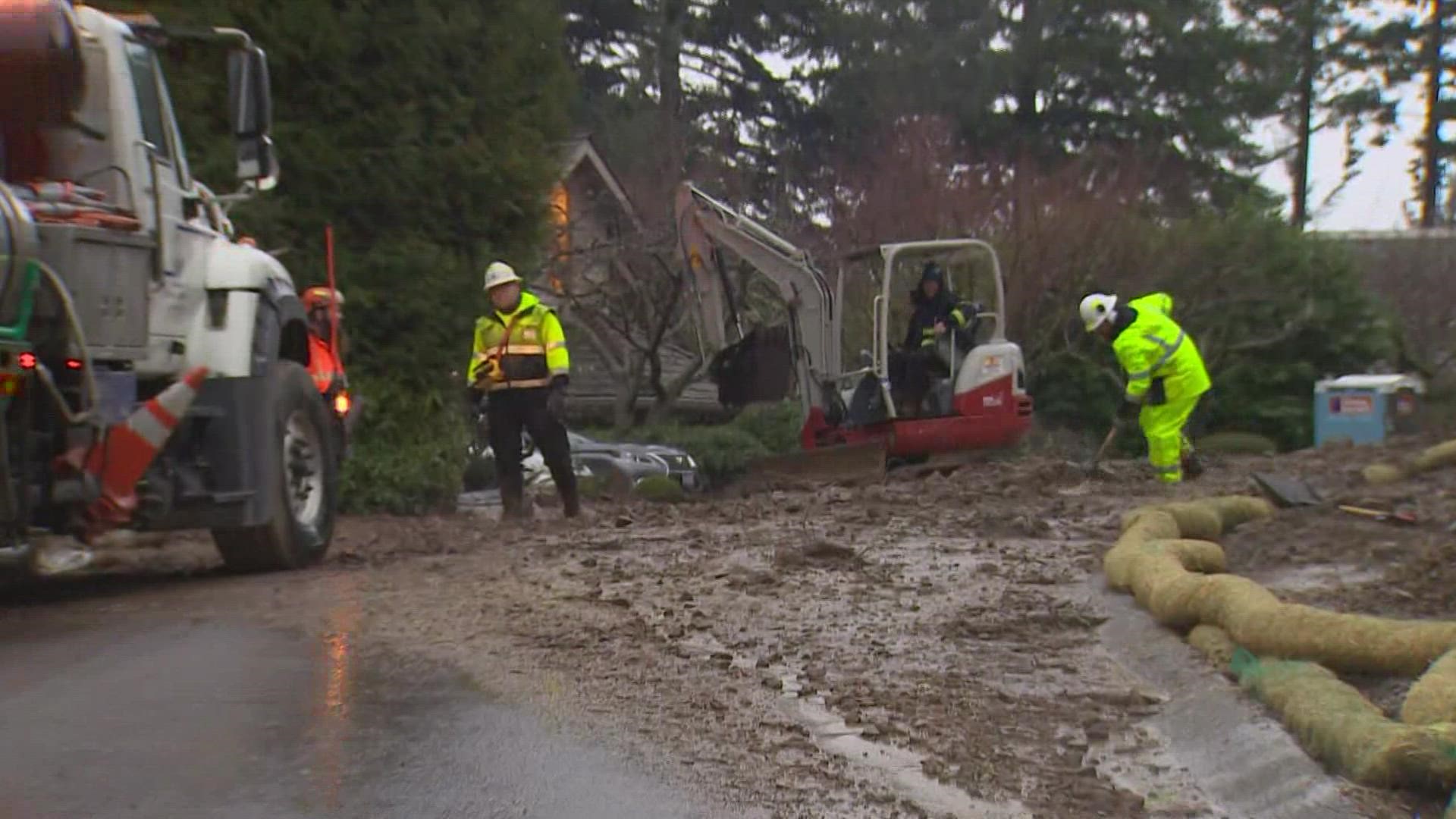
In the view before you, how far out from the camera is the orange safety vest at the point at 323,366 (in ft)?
33.4

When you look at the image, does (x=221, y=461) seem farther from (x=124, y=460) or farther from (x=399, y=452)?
(x=399, y=452)

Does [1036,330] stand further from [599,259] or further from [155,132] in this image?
[155,132]

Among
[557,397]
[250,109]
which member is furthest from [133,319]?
[557,397]

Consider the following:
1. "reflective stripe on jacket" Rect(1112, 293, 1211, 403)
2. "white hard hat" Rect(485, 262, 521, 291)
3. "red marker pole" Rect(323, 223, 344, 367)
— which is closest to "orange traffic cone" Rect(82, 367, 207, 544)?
"red marker pole" Rect(323, 223, 344, 367)

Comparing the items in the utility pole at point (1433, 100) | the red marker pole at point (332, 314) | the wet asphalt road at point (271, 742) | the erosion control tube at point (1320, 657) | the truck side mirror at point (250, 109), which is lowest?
the wet asphalt road at point (271, 742)

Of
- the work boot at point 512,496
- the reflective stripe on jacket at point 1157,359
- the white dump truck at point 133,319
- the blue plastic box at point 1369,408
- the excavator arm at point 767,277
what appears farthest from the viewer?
the blue plastic box at point 1369,408

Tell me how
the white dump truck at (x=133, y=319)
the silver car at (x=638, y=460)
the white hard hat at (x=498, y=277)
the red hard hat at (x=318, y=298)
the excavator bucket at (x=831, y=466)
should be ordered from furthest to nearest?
the silver car at (x=638, y=460)
the excavator bucket at (x=831, y=466)
the white hard hat at (x=498, y=277)
the red hard hat at (x=318, y=298)
the white dump truck at (x=133, y=319)

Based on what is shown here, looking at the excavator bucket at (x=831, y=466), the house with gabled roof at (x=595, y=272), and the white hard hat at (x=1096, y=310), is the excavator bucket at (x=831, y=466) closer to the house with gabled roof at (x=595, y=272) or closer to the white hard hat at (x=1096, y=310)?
the white hard hat at (x=1096, y=310)

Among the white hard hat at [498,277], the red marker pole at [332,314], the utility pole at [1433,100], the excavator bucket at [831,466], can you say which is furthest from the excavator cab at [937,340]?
the utility pole at [1433,100]

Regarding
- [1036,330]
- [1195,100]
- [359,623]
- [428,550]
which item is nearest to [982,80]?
[1195,100]

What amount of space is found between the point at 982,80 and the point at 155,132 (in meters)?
29.9

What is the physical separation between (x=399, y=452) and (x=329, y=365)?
2.22 metres

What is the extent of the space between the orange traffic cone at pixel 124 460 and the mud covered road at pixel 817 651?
1.43 ft

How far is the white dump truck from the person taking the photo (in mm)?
6738
